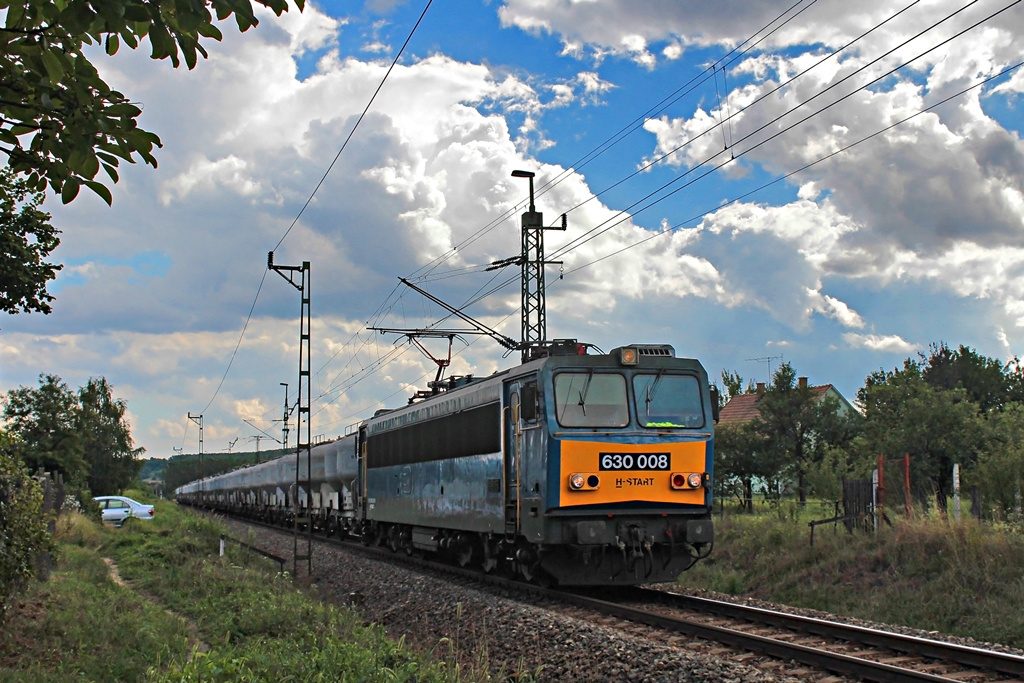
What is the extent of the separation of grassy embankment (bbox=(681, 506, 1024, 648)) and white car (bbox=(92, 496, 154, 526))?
23263 millimetres

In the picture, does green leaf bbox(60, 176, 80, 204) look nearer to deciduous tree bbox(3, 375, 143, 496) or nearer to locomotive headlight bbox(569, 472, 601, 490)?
locomotive headlight bbox(569, 472, 601, 490)

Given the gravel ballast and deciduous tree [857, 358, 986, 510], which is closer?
the gravel ballast

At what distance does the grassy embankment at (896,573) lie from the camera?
1230 centimetres

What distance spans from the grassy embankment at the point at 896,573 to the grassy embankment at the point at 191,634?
21.0 ft

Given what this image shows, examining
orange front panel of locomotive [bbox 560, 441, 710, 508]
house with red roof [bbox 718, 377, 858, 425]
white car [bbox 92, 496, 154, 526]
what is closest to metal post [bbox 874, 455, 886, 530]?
orange front panel of locomotive [bbox 560, 441, 710, 508]

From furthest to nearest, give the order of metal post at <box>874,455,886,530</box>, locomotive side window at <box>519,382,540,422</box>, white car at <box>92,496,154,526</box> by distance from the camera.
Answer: white car at <box>92,496,154,526</box>, metal post at <box>874,455,886,530</box>, locomotive side window at <box>519,382,540,422</box>

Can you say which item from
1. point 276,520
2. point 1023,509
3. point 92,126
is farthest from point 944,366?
point 92,126

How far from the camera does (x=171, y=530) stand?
29.1m

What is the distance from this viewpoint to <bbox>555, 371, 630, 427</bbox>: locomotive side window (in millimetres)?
12859

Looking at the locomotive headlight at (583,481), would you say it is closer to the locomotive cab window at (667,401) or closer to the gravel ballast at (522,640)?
the locomotive cab window at (667,401)

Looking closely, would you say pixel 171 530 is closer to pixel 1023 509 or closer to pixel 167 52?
pixel 1023 509

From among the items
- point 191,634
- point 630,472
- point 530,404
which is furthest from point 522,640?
point 191,634

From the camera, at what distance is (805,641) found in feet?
31.2

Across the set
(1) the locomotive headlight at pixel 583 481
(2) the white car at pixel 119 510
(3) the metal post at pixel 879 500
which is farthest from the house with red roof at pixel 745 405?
(1) the locomotive headlight at pixel 583 481
